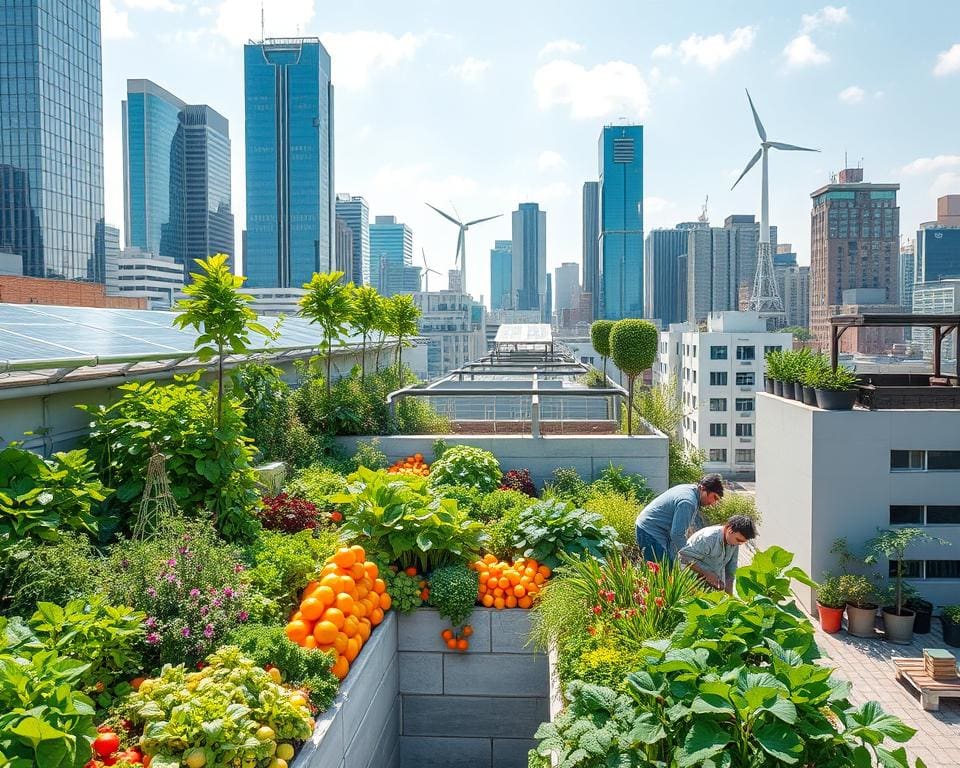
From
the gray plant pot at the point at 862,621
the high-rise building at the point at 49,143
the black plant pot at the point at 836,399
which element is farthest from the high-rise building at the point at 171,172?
the gray plant pot at the point at 862,621

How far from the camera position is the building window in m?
16.3

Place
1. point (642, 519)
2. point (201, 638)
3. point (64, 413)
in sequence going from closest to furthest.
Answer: point (201, 638)
point (642, 519)
point (64, 413)

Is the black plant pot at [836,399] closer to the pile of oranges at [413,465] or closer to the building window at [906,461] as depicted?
the building window at [906,461]

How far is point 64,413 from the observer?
295 inches

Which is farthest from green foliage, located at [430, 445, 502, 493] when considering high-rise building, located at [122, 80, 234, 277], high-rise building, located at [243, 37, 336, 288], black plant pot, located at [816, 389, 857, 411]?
high-rise building, located at [122, 80, 234, 277]

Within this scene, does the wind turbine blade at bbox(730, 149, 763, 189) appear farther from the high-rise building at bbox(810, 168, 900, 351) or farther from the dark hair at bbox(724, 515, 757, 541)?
the high-rise building at bbox(810, 168, 900, 351)

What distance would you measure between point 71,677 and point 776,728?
3.67 metres

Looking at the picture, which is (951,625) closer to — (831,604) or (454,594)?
(831,604)

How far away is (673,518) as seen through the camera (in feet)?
21.5

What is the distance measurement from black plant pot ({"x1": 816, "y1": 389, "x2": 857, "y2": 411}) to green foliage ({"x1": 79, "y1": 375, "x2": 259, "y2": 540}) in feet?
44.8

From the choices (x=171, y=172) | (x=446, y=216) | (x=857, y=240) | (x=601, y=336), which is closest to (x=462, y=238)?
(x=446, y=216)

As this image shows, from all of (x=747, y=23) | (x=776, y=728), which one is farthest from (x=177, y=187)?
(x=776, y=728)

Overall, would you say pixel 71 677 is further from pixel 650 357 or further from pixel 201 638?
pixel 650 357

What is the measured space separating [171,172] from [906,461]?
7157 inches
